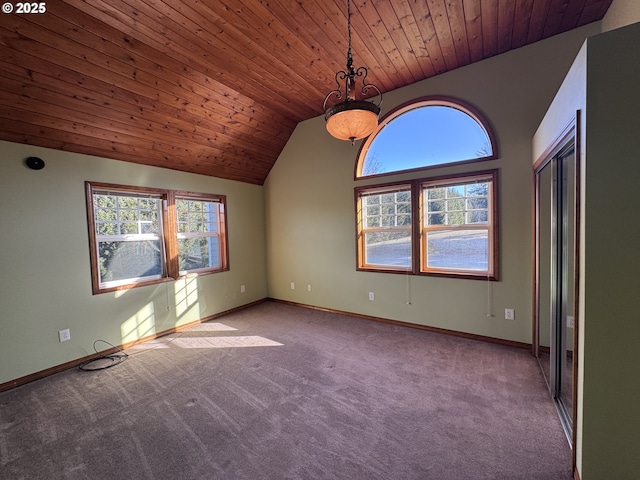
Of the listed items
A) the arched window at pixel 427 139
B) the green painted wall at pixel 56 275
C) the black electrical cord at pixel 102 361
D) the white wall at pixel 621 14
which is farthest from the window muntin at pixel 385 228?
the black electrical cord at pixel 102 361

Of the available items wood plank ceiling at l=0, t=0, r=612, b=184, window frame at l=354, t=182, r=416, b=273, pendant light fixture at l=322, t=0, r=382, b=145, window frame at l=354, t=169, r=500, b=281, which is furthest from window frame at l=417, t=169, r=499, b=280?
pendant light fixture at l=322, t=0, r=382, b=145

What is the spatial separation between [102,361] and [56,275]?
1.05m

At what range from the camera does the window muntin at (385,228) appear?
372 cm

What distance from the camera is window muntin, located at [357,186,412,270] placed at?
146 inches

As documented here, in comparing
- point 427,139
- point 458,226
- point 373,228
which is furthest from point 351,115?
point 373,228

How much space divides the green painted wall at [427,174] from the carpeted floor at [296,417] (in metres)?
0.53

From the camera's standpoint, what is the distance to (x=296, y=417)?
6.58 ft

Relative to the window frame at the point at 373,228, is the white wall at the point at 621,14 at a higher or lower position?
higher

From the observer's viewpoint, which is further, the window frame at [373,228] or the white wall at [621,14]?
the window frame at [373,228]

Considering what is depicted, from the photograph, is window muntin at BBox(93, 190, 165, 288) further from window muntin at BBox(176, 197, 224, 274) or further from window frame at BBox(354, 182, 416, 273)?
window frame at BBox(354, 182, 416, 273)

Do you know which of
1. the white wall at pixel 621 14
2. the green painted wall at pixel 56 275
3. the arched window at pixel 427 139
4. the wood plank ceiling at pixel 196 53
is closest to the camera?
the white wall at pixel 621 14

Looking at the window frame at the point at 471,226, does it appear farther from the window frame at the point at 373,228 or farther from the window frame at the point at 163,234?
the window frame at the point at 163,234

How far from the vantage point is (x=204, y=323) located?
4168 millimetres

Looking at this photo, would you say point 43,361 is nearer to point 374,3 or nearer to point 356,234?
point 356,234
